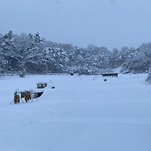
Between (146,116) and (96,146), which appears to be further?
(146,116)

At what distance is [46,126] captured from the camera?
378 cm

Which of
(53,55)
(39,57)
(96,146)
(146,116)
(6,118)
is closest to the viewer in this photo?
(96,146)

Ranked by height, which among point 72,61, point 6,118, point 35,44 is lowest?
point 6,118

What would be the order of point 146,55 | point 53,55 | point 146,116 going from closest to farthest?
point 146,116 → point 53,55 → point 146,55

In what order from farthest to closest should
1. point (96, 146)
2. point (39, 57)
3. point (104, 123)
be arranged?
1. point (39, 57)
2. point (104, 123)
3. point (96, 146)

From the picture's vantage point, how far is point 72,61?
38.4 metres

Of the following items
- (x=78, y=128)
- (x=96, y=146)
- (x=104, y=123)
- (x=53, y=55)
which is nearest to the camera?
(x=96, y=146)

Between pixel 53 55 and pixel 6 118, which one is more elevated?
pixel 53 55

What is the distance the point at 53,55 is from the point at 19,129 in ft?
96.9

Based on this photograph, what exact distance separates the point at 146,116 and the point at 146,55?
3694 centimetres

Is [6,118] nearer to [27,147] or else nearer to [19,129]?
[19,129]

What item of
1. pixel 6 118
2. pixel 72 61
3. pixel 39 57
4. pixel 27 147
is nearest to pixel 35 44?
pixel 39 57

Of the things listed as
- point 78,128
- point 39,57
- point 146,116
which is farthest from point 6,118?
point 39,57

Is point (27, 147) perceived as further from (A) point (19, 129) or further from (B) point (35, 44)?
(B) point (35, 44)
